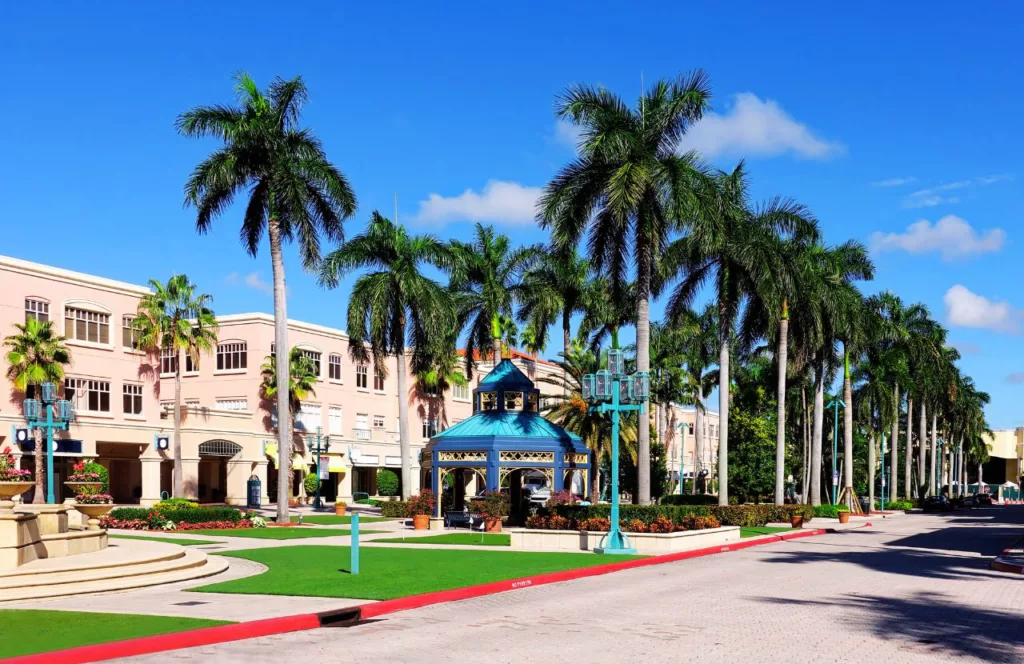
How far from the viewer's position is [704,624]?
1446 centimetres

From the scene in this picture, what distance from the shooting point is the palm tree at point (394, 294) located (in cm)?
5088

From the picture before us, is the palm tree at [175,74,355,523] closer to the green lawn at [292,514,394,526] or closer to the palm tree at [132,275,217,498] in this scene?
the green lawn at [292,514,394,526]

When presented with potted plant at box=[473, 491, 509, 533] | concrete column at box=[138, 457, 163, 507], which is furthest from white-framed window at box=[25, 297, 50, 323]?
potted plant at box=[473, 491, 509, 533]

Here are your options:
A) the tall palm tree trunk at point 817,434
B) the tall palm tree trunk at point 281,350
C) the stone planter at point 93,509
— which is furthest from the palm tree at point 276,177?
the tall palm tree trunk at point 817,434

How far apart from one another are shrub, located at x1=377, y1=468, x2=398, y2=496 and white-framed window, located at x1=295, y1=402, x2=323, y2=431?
312 inches

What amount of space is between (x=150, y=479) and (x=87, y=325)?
368 inches

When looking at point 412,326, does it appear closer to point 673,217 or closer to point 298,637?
point 673,217

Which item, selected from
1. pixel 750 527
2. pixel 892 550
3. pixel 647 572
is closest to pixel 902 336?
pixel 750 527

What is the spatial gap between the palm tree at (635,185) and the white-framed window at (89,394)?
3422 cm

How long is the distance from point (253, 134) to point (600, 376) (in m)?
21.7

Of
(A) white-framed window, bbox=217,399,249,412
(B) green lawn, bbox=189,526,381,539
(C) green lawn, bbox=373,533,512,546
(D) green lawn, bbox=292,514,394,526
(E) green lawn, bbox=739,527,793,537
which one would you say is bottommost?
(D) green lawn, bbox=292,514,394,526

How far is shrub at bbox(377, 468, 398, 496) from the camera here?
267 feet

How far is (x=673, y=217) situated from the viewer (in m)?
35.4

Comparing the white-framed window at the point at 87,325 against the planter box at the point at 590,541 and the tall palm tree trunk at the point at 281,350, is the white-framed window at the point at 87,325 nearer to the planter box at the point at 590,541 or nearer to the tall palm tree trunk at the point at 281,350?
the tall palm tree trunk at the point at 281,350
